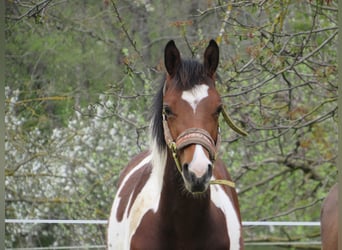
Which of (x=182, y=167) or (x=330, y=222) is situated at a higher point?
(x=330, y=222)

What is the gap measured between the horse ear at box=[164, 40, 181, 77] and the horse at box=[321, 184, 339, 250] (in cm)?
164

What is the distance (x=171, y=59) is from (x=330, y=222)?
1.84m

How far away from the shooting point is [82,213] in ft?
30.8

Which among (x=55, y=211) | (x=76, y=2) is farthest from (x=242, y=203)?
(x=76, y=2)

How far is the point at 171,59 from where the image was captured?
370 cm

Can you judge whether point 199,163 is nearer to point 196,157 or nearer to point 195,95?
point 196,157

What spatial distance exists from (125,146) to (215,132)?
641 centimetres

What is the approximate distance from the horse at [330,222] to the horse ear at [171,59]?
5.38 feet

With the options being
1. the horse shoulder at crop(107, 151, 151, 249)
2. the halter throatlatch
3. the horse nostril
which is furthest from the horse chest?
the horse nostril

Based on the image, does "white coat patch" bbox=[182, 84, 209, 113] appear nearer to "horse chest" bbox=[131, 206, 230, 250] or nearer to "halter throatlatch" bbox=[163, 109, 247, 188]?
"halter throatlatch" bbox=[163, 109, 247, 188]

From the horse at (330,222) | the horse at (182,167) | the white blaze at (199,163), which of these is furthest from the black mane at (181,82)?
the horse at (330,222)

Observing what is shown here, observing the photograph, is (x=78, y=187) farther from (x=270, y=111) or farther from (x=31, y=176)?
(x=270, y=111)

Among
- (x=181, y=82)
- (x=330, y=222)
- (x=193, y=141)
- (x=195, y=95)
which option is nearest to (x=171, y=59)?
(x=181, y=82)

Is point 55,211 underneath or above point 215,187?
above
